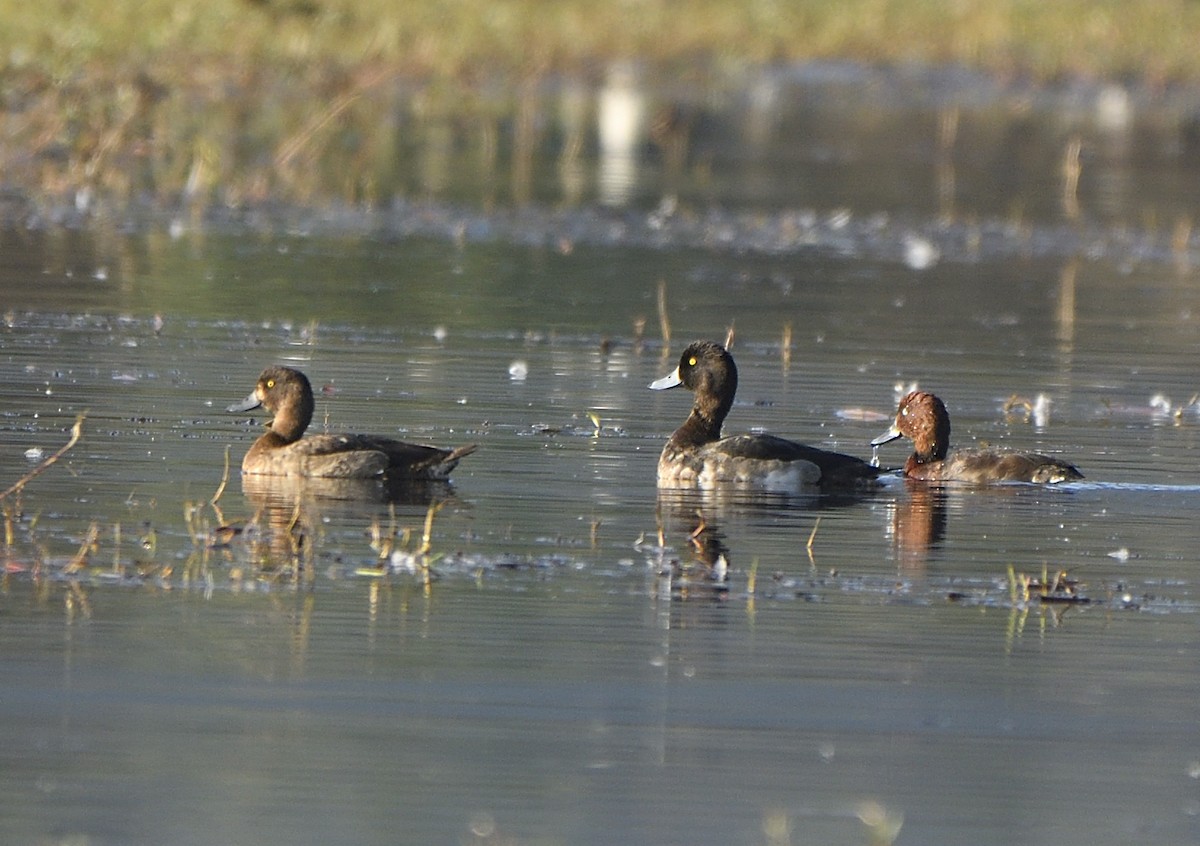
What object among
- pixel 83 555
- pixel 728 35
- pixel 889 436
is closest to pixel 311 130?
pixel 889 436

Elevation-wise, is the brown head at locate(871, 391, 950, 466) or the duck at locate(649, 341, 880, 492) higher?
the brown head at locate(871, 391, 950, 466)

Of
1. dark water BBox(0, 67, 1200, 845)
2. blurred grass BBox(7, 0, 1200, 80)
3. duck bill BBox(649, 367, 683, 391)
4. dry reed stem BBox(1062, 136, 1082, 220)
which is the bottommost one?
dark water BBox(0, 67, 1200, 845)

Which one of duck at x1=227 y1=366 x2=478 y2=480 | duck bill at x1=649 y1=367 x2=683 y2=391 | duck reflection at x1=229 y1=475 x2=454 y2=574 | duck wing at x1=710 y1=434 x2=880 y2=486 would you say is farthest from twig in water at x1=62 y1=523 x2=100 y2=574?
duck bill at x1=649 y1=367 x2=683 y2=391

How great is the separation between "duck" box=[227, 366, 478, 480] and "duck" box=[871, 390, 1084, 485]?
7.42 feet

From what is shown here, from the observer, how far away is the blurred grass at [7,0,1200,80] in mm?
39156

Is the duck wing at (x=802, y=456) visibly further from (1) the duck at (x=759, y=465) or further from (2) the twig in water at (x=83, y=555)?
(2) the twig in water at (x=83, y=555)

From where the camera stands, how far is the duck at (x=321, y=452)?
12.6 metres

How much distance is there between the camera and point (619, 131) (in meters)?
39.1

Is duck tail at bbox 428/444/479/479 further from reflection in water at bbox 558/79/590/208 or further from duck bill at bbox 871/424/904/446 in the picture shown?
reflection in water at bbox 558/79/590/208

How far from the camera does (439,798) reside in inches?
290

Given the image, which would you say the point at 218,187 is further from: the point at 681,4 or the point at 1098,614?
the point at 681,4

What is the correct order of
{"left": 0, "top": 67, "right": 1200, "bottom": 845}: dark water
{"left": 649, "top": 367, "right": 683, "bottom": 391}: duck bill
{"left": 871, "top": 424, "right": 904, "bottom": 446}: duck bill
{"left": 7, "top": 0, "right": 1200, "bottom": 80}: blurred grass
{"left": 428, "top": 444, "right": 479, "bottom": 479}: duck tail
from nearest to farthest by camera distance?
{"left": 0, "top": 67, "right": 1200, "bottom": 845}: dark water
{"left": 428, "top": 444, "right": 479, "bottom": 479}: duck tail
{"left": 871, "top": 424, "right": 904, "bottom": 446}: duck bill
{"left": 649, "top": 367, "right": 683, "bottom": 391}: duck bill
{"left": 7, "top": 0, "right": 1200, "bottom": 80}: blurred grass

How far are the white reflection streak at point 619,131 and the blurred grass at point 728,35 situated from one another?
34.5 inches

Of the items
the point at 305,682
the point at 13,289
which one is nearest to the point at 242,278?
the point at 13,289
